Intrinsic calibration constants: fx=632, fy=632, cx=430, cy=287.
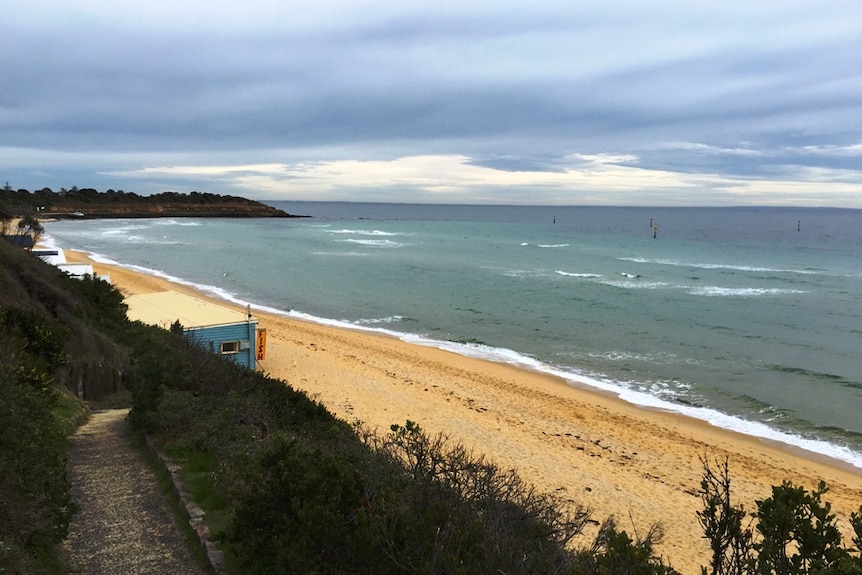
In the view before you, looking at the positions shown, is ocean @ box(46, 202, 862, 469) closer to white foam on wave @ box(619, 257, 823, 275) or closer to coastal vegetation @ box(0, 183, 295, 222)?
white foam on wave @ box(619, 257, 823, 275)

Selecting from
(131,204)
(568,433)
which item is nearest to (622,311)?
(568,433)

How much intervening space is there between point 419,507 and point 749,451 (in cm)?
1154

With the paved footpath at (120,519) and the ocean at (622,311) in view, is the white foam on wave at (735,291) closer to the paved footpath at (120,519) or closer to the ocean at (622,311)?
the ocean at (622,311)

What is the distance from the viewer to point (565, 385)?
59.4 feet

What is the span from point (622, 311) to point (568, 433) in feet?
55.1

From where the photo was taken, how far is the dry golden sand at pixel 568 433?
419 inches

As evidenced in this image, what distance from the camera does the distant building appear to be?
14953mm

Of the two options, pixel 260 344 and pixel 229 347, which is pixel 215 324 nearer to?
pixel 229 347

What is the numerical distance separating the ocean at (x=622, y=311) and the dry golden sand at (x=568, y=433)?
4.09 feet

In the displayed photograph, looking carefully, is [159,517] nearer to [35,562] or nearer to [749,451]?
[35,562]

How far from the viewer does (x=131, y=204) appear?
125 m

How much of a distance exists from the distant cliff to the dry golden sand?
3723 inches

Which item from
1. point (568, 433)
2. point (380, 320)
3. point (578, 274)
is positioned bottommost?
point (568, 433)

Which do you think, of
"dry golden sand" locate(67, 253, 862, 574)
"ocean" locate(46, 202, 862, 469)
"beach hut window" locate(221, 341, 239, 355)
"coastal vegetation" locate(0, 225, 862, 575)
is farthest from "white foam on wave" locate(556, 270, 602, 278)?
"coastal vegetation" locate(0, 225, 862, 575)
